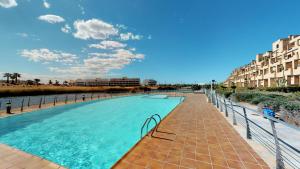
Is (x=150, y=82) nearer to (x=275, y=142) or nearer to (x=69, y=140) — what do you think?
(x=69, y=140)

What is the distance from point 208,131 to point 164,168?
8.81ft

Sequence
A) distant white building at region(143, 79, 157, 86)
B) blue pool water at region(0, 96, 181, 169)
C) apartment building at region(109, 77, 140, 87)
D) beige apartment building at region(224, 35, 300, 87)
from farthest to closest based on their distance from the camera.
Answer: distant white building at region(143, 79, 157, 86) → apartment building at region(109, 77, 140, 87) → beige apartment building at region(224, 35, 300, 87) → blue pool water at region(0, 96, 181, 169)

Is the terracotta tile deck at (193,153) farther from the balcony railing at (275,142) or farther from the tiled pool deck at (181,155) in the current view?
the balcony railing at (275,142)

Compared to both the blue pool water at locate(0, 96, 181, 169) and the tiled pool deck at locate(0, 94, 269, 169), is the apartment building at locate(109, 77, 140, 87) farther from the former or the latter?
the tiled pool deck at locate(0, 94, 269, 169)

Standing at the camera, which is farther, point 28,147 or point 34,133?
point 34,133

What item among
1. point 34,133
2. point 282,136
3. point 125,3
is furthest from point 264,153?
point 125,3

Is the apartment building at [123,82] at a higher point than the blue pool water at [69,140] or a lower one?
higher

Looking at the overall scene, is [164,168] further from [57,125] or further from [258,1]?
[258,1]

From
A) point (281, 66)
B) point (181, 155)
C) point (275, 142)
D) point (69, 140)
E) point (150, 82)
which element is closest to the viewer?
point (275, 142)

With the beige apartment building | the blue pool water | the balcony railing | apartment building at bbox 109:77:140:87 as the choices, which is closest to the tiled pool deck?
the balcony railing

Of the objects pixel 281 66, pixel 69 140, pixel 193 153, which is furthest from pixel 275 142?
pixel 281 66

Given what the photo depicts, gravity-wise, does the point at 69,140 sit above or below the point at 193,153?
below

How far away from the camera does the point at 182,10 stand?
1246 cm

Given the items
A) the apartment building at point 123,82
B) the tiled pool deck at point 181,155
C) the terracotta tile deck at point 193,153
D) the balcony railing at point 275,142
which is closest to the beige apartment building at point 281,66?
the balcony railing at point 275,142
